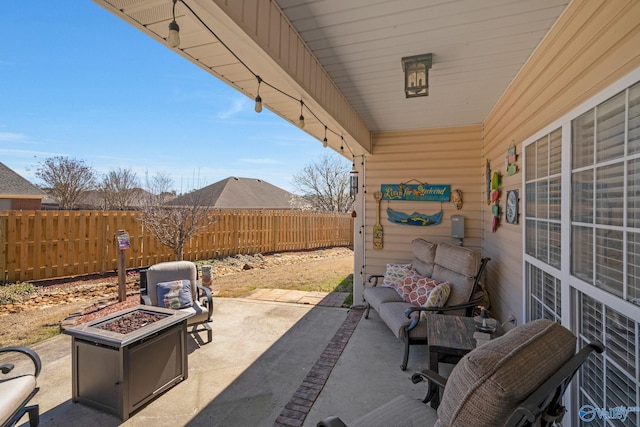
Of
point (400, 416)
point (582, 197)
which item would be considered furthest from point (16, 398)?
point (582, 197)

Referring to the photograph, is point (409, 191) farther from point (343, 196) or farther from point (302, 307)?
point (343, 196)

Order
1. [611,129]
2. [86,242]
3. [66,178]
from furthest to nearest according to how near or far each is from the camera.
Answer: [66,178], [86,242], [611,129]

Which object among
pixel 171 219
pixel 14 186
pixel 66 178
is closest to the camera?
pixel 171 219

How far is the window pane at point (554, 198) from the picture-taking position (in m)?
2.04

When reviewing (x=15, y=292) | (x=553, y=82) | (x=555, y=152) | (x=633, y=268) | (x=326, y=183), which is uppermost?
(x=326, y=183)

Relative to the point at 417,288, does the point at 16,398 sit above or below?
below

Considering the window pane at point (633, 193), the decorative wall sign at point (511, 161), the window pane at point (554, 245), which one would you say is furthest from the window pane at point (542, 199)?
the window pane at point (633, 193)

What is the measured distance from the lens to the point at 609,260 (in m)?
1.48

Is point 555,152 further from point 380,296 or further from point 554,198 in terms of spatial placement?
point 380,296

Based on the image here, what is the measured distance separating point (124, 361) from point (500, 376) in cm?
254

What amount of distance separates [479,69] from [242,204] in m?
19.0

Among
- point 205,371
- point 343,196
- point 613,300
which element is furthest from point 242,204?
point 613,300

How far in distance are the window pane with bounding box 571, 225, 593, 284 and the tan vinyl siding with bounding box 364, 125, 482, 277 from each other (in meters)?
2.94

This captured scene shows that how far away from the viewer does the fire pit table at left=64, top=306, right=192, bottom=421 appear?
2234 millimetres
